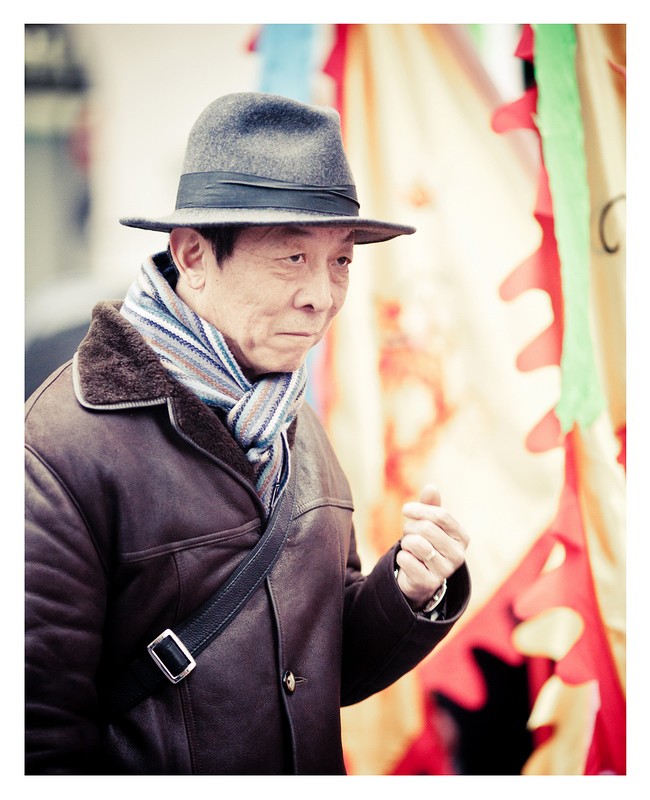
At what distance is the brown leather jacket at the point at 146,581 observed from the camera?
4.80ft

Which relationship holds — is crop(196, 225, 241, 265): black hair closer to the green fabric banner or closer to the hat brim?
the hat brim

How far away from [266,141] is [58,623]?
3.02ft

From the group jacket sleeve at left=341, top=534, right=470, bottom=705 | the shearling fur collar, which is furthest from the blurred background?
the shearling fur collar

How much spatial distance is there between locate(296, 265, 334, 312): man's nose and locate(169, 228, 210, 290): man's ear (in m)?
0.19

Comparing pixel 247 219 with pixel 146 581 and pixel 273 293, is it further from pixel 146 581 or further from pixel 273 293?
pixel 146 581

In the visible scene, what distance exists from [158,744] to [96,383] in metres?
0.65

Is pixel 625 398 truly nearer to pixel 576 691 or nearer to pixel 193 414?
pixel 576 691

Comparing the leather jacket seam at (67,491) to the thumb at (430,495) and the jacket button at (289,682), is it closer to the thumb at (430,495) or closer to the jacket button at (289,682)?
the jacket button at (289,682)

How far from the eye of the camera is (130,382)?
1.52 m

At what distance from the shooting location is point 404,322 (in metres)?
2.14

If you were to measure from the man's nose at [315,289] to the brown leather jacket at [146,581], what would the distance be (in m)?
0.28

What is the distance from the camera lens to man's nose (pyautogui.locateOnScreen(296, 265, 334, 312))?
1613mm
